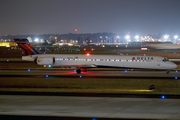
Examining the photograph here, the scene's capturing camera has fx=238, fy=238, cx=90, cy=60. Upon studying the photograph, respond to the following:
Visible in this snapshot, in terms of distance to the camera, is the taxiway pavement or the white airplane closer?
the taxiway pavement

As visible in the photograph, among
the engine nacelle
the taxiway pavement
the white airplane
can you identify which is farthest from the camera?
the engine nacelle

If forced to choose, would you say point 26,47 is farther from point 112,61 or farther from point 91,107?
point 91,107

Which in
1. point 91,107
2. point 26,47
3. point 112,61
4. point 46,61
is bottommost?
point 91,107

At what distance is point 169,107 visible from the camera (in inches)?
722

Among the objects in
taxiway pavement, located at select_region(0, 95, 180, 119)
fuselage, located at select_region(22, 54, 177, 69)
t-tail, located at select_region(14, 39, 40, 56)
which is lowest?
taxiway pavement, located at select_region(0, 95, 180, 119)

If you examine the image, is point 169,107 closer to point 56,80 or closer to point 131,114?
point 131,114

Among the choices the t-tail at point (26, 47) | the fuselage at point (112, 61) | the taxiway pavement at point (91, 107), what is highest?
the t-tail at point (26, 47)

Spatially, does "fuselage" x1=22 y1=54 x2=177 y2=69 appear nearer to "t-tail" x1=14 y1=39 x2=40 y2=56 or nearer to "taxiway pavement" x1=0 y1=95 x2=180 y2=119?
"t-tail" x1=14 y1=39 x2=40 y2=56

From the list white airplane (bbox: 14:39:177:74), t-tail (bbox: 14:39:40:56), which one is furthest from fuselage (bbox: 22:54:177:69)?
t-tail (bbox: 14:39:40:56)

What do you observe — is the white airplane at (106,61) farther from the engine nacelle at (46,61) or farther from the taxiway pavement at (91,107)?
the taxiway pavement at (91,107)

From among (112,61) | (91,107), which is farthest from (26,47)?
(91,107)

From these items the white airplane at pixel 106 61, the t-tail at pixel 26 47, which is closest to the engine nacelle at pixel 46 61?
the white airplane at pixel 106 61

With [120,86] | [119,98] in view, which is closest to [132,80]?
[120,86]

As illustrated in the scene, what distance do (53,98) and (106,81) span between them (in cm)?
1044
